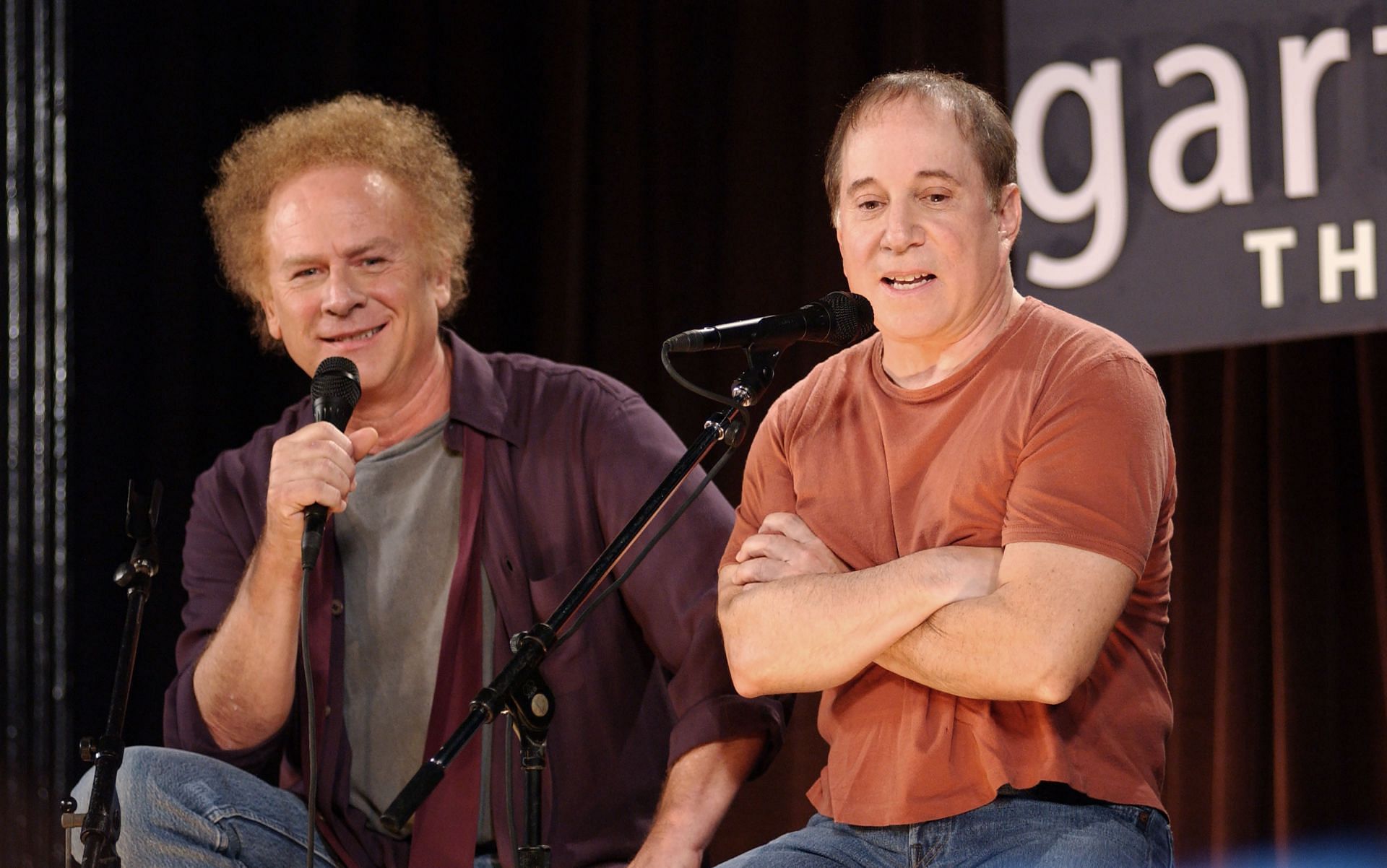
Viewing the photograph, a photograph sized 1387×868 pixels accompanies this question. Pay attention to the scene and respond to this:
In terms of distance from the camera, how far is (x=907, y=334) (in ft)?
7.52

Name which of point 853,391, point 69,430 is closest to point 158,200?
point 69,430

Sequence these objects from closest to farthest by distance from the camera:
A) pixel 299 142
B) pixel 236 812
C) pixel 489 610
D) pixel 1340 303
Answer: pixel 236 812 → pixel 489 610 → pixel 299 142 → pixel 1340 303

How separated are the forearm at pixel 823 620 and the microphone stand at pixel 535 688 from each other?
23cm

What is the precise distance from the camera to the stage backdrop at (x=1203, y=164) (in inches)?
134

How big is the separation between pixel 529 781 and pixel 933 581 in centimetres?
59

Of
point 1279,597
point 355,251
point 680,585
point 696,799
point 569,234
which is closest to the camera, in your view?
point 696,799

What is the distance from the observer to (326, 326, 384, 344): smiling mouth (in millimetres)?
2949

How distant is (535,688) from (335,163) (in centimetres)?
144

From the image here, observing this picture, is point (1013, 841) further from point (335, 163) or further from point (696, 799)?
point (335, 163)

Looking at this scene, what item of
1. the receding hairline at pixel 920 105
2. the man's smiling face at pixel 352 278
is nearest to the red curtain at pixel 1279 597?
the receding hairline at pixel 920 105

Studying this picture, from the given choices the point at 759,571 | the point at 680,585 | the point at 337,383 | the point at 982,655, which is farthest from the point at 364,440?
the point at 982,655

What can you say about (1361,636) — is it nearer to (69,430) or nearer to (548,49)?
(548,49)

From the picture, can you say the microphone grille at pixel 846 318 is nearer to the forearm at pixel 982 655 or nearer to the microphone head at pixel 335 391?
the forearm at pixel 982 655

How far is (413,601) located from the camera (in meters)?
2.88
